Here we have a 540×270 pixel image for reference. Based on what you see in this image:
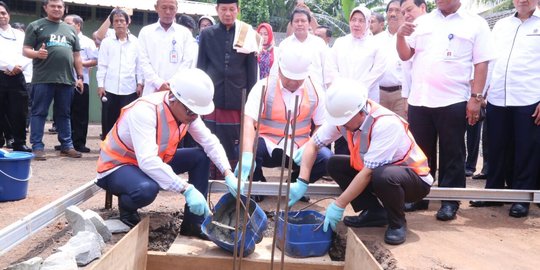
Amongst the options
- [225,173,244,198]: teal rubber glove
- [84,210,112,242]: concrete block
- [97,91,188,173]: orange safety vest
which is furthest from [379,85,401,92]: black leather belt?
[84,210,112,242]: concrete block

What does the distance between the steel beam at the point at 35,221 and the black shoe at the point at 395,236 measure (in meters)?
2.17

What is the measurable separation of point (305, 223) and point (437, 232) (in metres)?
0.98

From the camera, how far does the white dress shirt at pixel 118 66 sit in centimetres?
678

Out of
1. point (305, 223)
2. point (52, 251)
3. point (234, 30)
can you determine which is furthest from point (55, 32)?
point (305, 223)

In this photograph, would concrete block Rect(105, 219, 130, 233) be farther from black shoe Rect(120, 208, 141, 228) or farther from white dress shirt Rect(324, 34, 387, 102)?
white dress shirt Rect(324, 34, 387, 102)

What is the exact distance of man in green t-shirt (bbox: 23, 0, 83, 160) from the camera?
6145 millimetres

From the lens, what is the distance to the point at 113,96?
268 inches

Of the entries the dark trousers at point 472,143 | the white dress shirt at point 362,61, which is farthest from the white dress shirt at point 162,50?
the dark trousers at point 472,143

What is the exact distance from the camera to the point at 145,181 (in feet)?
11.5

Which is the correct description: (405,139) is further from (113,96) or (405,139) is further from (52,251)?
(113,96)

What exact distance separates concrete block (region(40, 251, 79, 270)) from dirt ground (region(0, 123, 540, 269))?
0.43 metres

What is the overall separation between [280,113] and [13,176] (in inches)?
89.3

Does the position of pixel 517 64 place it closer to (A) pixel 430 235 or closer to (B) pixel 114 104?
(A) pixel 430 235

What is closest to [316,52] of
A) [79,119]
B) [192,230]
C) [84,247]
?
[192,230]
